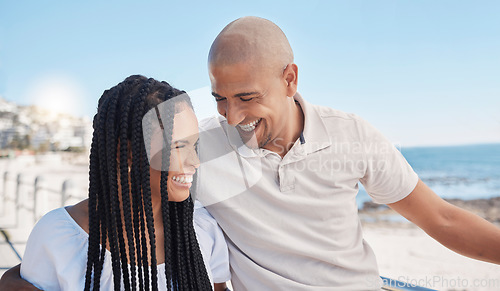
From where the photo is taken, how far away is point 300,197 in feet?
5.52

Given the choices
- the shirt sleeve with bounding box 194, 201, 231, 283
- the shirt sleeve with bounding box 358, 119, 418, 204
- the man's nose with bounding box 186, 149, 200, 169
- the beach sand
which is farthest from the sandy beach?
the man's nose with bounding box 186, 149, 200, 169

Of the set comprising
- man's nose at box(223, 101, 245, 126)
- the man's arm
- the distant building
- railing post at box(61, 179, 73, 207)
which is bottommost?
the distant building

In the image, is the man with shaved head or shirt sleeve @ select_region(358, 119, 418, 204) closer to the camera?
the man with shaved head

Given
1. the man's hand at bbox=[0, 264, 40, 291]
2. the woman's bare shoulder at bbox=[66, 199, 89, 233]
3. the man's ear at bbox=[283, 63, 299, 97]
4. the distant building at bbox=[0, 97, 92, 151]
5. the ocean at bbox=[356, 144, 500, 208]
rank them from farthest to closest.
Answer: the distant building at bbox=[0, 97, 92, 151] → the ocean at bbox=[356, 144, 500, 208] → the man's ear at bbox=[283, 63, 299, 97] → the woman's bare shoulder at bbox=[66, 199, 89, 233] → the man's hand at bbox=[0, 264, 40, 291]

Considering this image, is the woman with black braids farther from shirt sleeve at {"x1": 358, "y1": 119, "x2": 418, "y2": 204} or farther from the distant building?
the distant building

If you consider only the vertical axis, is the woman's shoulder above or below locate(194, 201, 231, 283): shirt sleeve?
above

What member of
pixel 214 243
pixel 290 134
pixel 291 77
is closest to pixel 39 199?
pixel 214 243

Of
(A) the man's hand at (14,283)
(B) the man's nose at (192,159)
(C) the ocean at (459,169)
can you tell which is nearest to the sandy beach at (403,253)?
(A) the man's hand at (14,283)

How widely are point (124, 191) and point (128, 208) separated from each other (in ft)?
0.17

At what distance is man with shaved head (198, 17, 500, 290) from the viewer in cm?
162

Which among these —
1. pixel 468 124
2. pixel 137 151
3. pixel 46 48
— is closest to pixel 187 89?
pixel 137 151

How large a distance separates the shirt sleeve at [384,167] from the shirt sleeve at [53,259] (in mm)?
1148

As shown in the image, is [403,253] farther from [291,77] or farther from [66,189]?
[291,77]

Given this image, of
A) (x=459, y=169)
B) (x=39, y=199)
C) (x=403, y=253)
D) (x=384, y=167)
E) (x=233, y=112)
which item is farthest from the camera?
(x=459, y=169)
